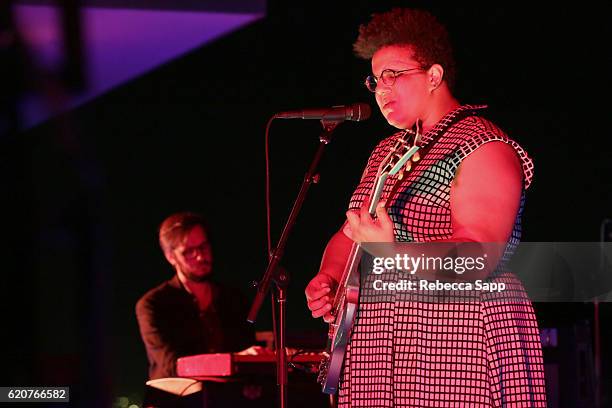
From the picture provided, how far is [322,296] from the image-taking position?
8.65 feet

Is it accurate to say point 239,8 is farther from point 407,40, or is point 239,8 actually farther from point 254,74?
point 407,40

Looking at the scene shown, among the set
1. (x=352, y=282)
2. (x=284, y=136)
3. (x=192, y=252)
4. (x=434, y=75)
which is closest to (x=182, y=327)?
(x=192, y=252)

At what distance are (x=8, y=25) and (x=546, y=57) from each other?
4.49 metres

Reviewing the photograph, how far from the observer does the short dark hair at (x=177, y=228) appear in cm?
536

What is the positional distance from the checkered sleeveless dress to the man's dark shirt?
268 centimetres

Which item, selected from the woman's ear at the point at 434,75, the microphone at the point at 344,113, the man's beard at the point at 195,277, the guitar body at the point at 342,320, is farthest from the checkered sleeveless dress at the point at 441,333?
the man's beard at the point at 195,277

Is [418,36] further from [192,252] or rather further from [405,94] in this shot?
[192,252]

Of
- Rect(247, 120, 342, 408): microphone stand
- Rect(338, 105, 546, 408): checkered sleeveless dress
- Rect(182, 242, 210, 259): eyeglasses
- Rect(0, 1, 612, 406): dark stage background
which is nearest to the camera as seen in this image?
Rect(338, 105, 546, 408): checkered sleeveless dress

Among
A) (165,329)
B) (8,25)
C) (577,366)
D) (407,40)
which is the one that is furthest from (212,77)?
(8,25)

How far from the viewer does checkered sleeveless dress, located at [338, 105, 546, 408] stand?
234cm

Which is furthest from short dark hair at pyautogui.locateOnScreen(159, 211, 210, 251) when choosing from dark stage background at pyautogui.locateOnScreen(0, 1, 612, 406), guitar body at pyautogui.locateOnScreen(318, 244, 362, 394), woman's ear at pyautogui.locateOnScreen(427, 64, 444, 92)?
woman's ear at pyautogui.locateOnScreen(427, 64, 444, 92)

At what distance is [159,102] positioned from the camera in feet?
20.0

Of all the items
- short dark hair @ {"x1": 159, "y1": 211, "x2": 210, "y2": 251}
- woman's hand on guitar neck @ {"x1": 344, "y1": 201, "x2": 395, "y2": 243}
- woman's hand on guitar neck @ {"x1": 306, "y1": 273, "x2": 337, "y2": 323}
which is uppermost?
short dark hair @ {"x1": 159, "y1": 211, "x2": 210, "y2": 251}

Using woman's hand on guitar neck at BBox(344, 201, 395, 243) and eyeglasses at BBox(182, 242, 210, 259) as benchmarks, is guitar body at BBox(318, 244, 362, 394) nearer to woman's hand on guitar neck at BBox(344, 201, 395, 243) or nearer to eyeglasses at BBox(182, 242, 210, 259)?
woman's hand on guitar neck at BBox(344, 201, 395, 243)
